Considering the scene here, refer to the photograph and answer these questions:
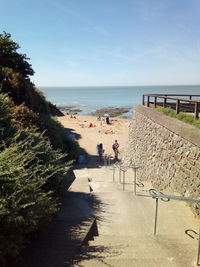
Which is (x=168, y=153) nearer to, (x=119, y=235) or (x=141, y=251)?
(x=119, y=235)

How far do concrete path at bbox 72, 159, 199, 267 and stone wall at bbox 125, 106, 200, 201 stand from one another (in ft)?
2.60

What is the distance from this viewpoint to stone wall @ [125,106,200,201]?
5.16m

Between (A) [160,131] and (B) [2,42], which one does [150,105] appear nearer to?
(A) [160,131]

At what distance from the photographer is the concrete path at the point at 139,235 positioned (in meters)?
2.79

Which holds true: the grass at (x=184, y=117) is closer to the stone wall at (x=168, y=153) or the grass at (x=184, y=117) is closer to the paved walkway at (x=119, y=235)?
the stone wall at (x=168, y=153)

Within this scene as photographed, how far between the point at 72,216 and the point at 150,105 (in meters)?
7.99

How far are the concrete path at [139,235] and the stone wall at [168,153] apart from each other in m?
0.79

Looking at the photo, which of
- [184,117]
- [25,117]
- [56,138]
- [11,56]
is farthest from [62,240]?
[11,56]

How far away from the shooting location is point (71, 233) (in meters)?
3.48

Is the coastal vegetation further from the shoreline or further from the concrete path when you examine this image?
the shoreline

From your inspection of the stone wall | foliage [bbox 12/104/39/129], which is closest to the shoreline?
the stone wall

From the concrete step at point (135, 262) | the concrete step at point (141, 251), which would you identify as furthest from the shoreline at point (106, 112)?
Result: the concrete step at point (135, 262)

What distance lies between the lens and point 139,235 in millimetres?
3822

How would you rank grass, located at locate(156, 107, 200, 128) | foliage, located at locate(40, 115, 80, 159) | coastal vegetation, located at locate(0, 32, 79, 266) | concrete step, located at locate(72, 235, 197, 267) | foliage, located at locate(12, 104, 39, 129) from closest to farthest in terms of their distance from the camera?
coastal vegetation, located at locate(0, 32, 79, 266) → concrete step, located at locate(72, 235, 197, 267) → grass, located at locate(156, 107, 200, 128) → foliage, located at locate(12, 104, 39, 129) → foliage, located at locate(40, 115, 80, 159)
